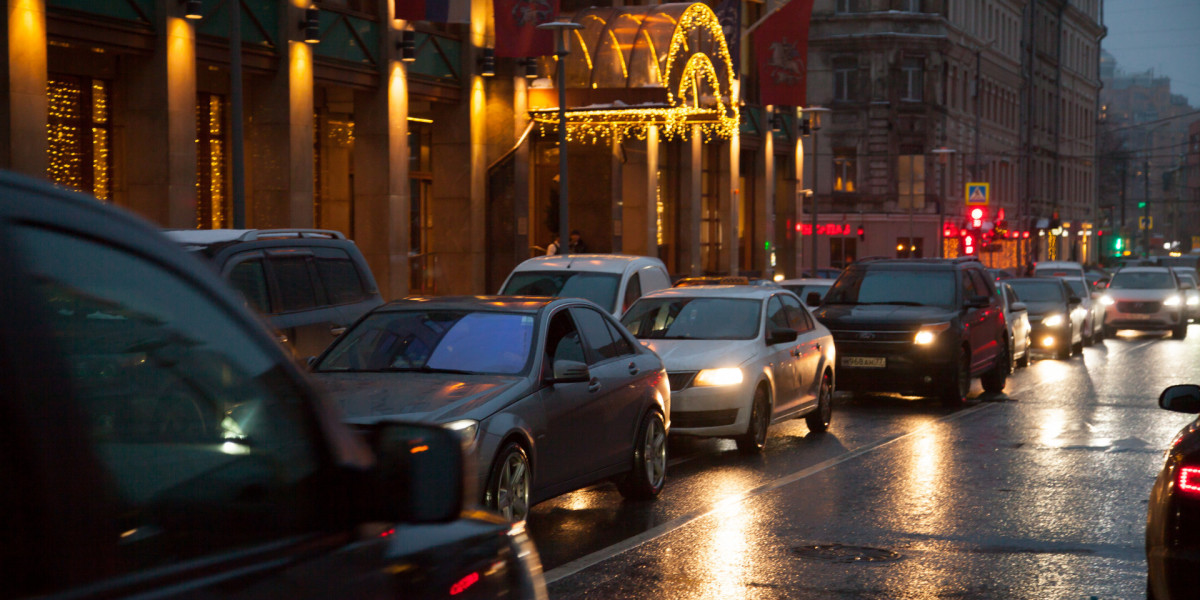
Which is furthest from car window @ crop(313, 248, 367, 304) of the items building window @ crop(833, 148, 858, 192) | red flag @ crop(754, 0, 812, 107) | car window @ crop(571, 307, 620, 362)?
building window @ crop(833, 148, 858, 192)

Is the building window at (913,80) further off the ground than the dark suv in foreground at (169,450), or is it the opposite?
the building window at (913,80)

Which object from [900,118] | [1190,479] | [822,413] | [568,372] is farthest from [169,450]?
[900,118]

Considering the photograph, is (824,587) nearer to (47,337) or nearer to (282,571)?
(282,571)

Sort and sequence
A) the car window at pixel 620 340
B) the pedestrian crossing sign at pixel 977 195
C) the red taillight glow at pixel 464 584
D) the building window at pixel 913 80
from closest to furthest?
1. the red taillight glow at pixel 464 584
2. the car window at pixel 620 340
3. the pedestrian crossing sign at pixel 977 195
4. the building window at pixel 913 80

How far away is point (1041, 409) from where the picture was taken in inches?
704

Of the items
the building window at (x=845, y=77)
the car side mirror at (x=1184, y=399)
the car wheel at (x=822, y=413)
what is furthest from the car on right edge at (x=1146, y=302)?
the car side mirror at (x=1184, y=399)

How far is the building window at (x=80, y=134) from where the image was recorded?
21.8 m

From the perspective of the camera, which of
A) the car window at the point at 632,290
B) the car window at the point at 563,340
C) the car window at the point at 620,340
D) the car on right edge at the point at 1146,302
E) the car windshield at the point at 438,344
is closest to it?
the car windshield at the point at 438,344

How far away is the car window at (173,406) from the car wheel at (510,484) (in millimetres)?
5675

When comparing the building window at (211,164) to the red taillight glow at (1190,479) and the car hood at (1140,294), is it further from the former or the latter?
the car hood at (1140,294)

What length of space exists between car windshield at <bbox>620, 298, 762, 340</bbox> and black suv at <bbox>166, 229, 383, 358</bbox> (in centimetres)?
269

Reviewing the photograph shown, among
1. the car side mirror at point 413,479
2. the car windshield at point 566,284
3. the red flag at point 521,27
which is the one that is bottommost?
the car windshield at point 566,284

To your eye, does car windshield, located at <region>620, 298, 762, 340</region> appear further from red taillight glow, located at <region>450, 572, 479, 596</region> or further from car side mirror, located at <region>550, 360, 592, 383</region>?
red taillight glow, located at <region>450, 572, 479, 596</region>

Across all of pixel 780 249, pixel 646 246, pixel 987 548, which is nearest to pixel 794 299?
pixel 987 548
